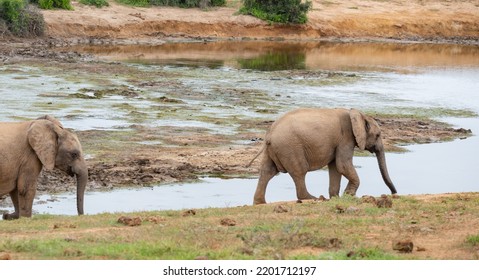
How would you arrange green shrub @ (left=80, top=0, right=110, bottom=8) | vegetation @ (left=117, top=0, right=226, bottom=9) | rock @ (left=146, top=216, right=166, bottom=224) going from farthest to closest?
vegetation @ (left=117, top=0, right=226, bottom=9), green shrub @ (left=80, top=0, right=110, bottom=8), rock @ (left=146, top=216, right=166, bottom=224)

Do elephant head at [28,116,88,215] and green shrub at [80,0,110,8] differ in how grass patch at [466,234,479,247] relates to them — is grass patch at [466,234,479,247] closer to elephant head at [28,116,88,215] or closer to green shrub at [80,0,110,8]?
elephant head at [28,116,88,215]

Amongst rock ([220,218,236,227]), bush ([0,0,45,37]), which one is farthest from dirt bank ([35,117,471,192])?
bush ([0,0,45,37])

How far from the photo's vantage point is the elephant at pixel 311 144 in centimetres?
1529

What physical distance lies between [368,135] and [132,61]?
2530 cm

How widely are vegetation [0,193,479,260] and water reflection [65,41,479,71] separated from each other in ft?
92.9

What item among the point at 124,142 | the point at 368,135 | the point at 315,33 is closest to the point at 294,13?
the point at 315,33

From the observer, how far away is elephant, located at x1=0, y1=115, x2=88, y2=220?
13.3 meters

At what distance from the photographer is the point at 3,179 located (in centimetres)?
1334

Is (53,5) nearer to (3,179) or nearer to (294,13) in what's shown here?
(294,13)

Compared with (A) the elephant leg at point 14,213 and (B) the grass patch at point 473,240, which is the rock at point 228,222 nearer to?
(B) the grass patch at point 473,240

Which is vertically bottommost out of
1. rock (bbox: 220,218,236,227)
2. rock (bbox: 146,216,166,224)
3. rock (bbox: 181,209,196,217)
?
rock (bbox: 181,209,196,217)

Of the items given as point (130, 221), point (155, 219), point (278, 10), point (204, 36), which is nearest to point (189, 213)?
point (155, 219)

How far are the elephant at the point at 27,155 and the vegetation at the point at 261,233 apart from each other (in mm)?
877

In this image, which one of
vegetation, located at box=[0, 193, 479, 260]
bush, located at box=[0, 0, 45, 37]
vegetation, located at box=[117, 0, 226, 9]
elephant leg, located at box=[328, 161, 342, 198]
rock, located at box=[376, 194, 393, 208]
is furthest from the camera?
vegetation, located at box=[117, 0, 226, 9]
